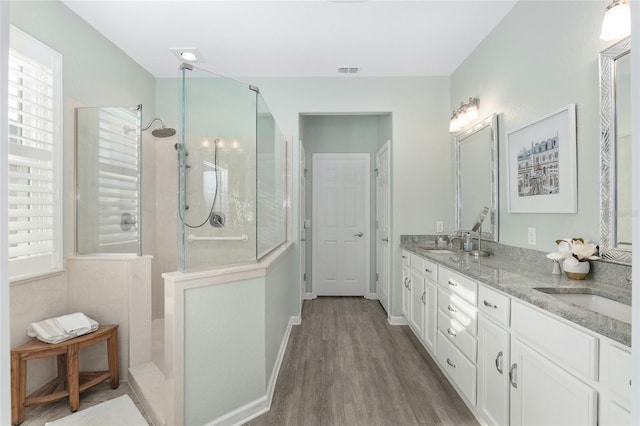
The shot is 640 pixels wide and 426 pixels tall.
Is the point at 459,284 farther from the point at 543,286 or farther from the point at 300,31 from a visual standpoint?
the point at 300,31

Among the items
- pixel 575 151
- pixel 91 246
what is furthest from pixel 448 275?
pixel 91 246

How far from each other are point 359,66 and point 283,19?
0.99 metres

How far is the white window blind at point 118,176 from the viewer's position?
7.73 ft

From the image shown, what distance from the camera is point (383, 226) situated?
3.81 m

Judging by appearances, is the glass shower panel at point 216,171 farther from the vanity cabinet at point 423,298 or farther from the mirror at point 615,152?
the mirror at point 615,152

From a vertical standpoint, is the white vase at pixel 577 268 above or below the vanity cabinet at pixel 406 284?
above

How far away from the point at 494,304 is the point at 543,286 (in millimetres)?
234

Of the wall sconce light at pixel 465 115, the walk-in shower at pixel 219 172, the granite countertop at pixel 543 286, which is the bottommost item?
the granite countertop at pixel 543 286

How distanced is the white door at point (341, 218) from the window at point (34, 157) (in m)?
2.85

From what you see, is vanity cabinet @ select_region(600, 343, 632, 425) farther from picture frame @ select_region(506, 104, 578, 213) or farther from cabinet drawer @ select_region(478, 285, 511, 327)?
picture frame @ select_region(506, 104, 578, 213)

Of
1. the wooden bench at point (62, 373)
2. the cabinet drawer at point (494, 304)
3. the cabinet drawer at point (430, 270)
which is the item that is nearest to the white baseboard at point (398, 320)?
the cabinet drawer at point (430, 270)

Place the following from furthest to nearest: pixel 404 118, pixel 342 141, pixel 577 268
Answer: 1. pixel 342 141
2. pixel 404 118
3. pixel 577 268

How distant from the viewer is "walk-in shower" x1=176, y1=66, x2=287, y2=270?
1.69 m

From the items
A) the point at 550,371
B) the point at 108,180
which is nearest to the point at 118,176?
the point at 108,180
